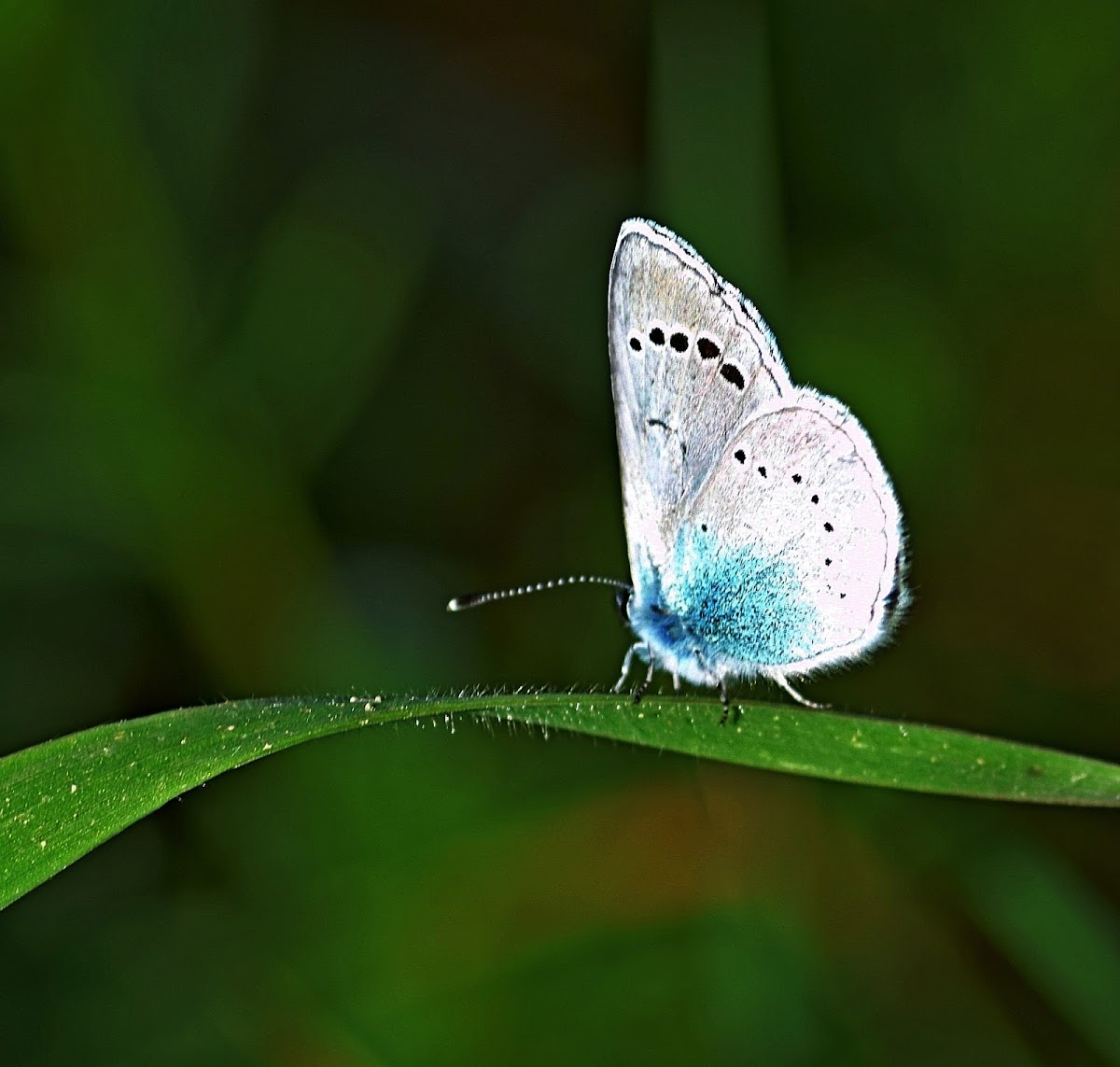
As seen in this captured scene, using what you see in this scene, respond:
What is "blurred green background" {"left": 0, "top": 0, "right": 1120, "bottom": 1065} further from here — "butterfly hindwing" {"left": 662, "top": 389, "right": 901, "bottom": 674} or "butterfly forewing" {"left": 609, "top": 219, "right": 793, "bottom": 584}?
"butterfly forewing" {"left": 609, "top": 219, "right": 793, "bottom": 584}

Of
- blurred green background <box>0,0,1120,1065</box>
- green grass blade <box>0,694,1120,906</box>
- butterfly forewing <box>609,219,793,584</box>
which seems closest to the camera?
green grass blade <box>0,694,1120,906</box>

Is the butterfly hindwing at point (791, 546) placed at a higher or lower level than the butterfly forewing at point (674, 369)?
lower

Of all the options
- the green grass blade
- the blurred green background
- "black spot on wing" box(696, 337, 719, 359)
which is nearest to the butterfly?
"black spot on wing" box(696, 337, 719, 359)

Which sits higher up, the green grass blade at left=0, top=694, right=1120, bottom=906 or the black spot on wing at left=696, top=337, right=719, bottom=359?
the black spot on wing at left=696, top=337, right=719, bottom=359

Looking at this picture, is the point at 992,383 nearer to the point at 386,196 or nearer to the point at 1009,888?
the point at 1009,888

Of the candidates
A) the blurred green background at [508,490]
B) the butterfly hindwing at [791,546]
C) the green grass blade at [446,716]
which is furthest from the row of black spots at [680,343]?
the blurred green background at [508,490]

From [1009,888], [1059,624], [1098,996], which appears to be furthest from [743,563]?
[1059,624]

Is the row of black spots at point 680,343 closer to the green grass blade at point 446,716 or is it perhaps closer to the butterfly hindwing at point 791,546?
the butterfly hindwing at point 791,546

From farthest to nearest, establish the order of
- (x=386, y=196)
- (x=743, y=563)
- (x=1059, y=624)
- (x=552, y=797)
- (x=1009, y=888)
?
(x=386, y=196) → (x=1059, y=624) → (x=552, y=797) → (x=1009, y=888) → (x=743, y=563)
